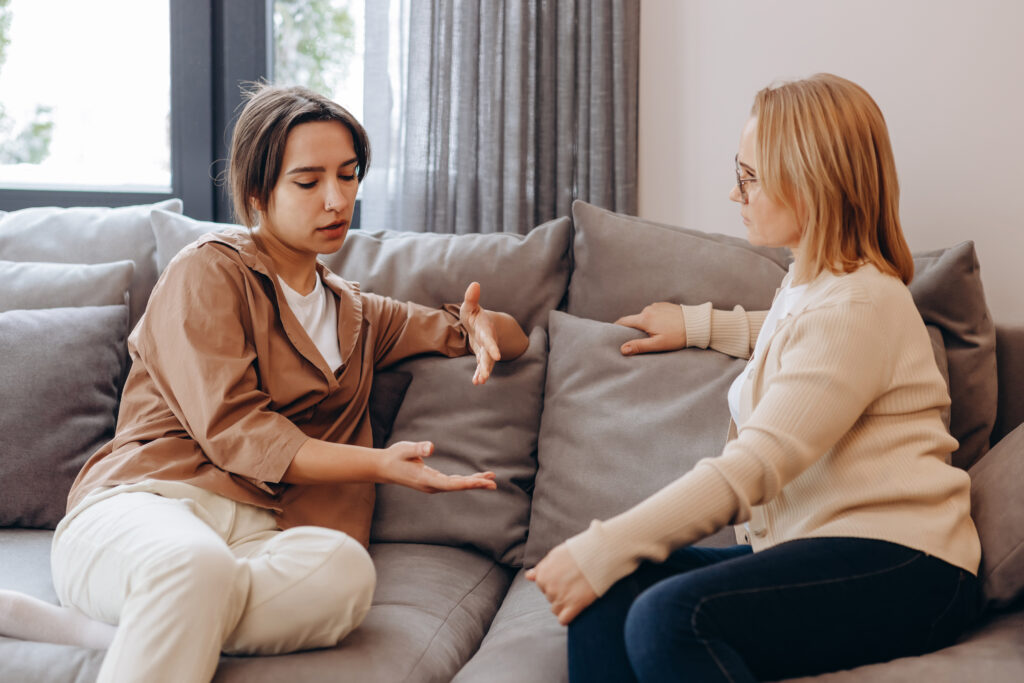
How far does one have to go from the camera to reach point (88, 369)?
1.65 m

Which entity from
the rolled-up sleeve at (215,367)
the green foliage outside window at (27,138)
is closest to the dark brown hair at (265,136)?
the rolled-up sleeve at (215,367)

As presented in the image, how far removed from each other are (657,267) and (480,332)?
0.38m

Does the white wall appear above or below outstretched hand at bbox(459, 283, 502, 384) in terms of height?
above

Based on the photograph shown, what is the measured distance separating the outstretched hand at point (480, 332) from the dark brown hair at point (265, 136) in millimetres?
386

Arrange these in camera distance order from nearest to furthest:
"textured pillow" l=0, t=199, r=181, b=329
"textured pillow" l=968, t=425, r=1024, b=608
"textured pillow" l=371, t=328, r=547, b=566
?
"textured pillow" l=968, t=425, r=1024, b=608
"textured pillow" l=371, t=328, r=547, b=566
"textured pillow" l=0, t=199, r=181, b=329

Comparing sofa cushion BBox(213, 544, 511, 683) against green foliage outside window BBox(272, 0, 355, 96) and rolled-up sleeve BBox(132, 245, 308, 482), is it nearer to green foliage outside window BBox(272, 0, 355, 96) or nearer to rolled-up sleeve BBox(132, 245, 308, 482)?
rolled-up sleeve BBox(132, 245, 308, 482)

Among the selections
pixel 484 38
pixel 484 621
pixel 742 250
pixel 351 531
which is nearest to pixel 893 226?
pixel 742 250

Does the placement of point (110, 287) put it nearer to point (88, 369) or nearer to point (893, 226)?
point (88, 369)

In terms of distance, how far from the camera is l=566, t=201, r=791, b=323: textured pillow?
1.62 metres

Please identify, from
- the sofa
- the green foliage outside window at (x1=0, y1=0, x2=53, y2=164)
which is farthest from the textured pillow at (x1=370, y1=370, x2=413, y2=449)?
the green foliage outside window at (x1=0, y1=0, x2=53, y2=164)

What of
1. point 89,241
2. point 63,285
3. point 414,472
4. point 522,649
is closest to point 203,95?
point 89,241

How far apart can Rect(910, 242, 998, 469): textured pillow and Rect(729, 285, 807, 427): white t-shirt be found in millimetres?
378

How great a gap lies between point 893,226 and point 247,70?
1.89 m

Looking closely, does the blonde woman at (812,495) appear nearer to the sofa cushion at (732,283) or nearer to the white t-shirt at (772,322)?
the white t-shirt at (772,322)
